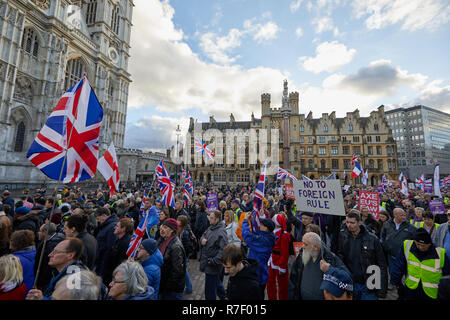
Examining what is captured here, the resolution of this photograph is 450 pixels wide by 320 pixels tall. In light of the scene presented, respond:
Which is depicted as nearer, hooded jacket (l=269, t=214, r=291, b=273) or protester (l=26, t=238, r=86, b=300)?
protester (l=26, t=238, r=86, b=300)

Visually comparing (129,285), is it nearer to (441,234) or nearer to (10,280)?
(10,280)

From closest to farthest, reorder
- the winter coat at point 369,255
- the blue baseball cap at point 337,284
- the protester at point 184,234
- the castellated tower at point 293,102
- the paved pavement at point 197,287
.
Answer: the blue baseball cap at point 337,284, the winter coat at point 369,255, the protester at point 184,234, the paved pavement at point 197,287, the castellated tower at point 293,102

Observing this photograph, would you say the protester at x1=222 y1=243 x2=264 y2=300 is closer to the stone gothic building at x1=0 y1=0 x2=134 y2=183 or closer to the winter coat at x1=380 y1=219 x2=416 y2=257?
the winter coat at x1=380 y1=219 x2=416 y2=257

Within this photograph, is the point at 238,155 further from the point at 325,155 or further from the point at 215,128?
the point at 325,155

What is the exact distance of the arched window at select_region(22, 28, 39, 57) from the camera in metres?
26.3

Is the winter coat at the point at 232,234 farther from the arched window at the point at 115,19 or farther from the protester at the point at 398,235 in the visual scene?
the arched window at the point at 115,19

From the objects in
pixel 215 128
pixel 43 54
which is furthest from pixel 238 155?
pixel 43 54

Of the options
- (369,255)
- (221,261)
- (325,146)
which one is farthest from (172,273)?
(325,146)

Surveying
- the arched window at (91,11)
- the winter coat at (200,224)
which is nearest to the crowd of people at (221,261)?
the winter coat at (200,224)

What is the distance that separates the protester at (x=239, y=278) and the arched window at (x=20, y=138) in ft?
111

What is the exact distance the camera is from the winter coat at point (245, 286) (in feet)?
8.62

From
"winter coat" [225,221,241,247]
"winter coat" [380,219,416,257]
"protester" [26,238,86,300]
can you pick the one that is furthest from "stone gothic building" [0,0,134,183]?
"winter coat" [380,219,416,257]

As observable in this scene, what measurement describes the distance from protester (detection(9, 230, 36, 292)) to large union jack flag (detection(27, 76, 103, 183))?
1130 millimetres
